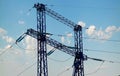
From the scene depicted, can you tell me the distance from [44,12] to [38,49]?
303 inches

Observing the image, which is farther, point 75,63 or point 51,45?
point 75,63

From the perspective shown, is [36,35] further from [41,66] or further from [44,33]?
[41,66]

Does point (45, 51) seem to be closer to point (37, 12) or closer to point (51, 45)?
point (51, 45)

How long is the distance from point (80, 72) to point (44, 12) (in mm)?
16474

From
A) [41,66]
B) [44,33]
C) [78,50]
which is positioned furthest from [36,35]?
[78,50]

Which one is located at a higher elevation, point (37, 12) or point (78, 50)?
point (37, 12)

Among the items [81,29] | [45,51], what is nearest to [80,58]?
[81,29]

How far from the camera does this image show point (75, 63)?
77.1 meters

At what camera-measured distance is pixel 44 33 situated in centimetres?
6888

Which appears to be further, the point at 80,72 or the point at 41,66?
the point at 80,72

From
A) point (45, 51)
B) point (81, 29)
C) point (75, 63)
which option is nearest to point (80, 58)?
point (75, 63)

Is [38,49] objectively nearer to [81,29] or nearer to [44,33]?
[44,33]

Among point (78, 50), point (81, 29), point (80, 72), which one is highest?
point (81, 29)

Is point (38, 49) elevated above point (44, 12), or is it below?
below
